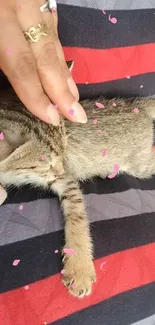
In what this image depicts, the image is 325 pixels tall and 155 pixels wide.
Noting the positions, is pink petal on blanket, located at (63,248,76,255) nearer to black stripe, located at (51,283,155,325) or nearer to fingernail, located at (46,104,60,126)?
black stripe, located at (51,283,155,325)

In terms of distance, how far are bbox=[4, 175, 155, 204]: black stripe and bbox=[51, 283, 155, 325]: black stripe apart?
1.01 ft

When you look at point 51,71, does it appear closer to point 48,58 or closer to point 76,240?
point 48,58

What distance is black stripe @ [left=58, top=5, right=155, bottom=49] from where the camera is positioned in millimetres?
1413

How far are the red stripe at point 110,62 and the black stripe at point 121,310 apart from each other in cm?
69

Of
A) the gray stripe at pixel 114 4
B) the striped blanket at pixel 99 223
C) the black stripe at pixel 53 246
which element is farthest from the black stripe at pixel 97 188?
the gray stripe at pixel 114 4

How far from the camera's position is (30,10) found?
3.69ft

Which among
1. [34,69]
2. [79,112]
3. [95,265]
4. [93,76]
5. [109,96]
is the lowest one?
[95,265]

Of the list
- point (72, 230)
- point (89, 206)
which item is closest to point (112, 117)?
point (89, 206)

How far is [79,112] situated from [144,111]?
64 cm

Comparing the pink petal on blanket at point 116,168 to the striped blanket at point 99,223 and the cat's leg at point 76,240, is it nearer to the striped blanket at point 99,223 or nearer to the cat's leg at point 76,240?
the striped blanket at point 99,223

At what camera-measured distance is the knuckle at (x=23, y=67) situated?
1023 mm

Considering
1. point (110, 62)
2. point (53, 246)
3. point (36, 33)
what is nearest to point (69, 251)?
point (53, 246)

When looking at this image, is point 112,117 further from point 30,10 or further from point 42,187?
point 30,10

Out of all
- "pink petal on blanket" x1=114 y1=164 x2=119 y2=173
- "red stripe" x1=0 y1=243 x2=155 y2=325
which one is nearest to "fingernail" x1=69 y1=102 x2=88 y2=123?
"red stripe" x1=0 y1=243 x2=155 y2=325
